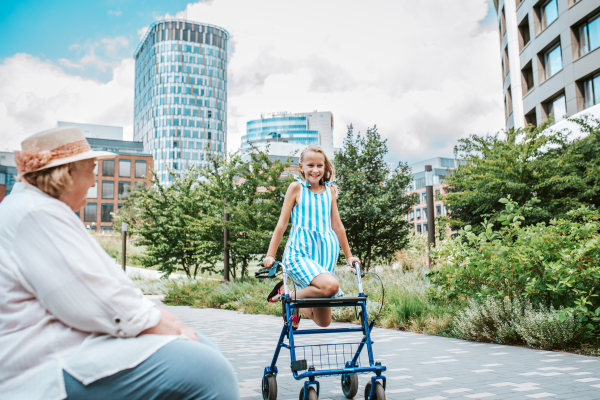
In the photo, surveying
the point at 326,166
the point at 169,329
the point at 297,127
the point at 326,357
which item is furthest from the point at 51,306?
the point at 297,127

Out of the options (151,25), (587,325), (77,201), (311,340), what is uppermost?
(151,25)

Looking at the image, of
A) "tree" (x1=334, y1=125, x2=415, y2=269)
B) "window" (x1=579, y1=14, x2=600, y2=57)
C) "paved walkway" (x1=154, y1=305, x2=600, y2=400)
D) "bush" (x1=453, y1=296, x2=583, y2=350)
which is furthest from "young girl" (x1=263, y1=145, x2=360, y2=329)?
"window" (x1=579, y1=14, x2=600, y2=57)

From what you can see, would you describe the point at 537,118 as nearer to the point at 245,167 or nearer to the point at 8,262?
the point at 245,167

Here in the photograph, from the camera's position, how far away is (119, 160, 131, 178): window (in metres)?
93.2

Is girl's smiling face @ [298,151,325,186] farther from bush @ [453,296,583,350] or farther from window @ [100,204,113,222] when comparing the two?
window @ [100,204,113,222]

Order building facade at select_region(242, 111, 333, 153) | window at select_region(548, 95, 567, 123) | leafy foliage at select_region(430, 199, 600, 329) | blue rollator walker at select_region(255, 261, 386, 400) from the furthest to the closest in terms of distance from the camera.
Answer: building facade at select_region(242, 111, 333, 153) → window at select_region(548, 95, 567, 123) → leafy foliage at select_region(430, 199, 600, 329) → blue rollator walker at select_region(255, 261, 386, 400)

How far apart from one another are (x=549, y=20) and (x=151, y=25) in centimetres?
13800

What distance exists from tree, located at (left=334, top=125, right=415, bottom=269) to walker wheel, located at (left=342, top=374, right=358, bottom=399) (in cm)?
1389

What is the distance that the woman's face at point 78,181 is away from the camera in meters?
1.75

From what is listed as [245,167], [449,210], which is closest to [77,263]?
[245,167]

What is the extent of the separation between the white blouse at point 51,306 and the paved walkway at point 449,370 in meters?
2.76

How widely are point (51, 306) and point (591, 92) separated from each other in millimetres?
28118

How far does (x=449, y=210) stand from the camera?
17859mm

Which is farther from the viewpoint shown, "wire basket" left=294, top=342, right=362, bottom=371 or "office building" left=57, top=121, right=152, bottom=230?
"office building" left=57, top=121, right=152, bottom=230
